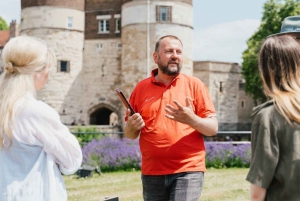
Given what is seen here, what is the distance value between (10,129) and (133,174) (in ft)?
31.7

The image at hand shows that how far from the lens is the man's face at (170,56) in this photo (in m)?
4.75

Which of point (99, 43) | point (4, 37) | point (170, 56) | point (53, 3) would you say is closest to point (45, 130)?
point (170, 56)

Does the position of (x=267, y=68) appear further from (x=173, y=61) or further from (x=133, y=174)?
(x=133, y=174)

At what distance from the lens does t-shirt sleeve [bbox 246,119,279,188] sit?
283 centimetres

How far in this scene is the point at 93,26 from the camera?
37.6 meters

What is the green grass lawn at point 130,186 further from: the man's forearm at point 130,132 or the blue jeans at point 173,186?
the blue jeans at point 173,186

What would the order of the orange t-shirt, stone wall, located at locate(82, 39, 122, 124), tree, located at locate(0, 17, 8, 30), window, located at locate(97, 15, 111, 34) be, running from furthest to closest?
tree, located at locate(0, 17, 8, 30)
window, located at locate(97, 15, 111, 34)
stone wall, located at locate(82, 39, 122, 124)
the orange t-shirt

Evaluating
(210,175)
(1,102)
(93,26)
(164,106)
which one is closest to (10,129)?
(1,102)

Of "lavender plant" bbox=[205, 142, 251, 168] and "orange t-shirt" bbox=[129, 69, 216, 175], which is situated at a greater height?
"orange t-shirt" bbox=[129, 69, 216, 175]

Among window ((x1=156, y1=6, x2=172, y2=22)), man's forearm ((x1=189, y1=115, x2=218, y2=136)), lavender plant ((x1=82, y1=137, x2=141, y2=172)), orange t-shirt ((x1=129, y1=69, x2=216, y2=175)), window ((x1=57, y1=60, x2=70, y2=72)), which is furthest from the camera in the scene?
window ((x1=57, y1=60, x2=70, y2=72))

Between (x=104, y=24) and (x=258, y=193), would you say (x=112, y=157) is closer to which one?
(x=258, y=193)

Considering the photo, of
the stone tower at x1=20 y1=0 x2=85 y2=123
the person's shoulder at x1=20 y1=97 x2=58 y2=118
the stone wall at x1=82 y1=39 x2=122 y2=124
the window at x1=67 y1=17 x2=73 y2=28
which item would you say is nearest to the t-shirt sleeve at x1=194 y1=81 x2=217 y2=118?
the person's shoulder at x1=20 y1=97 x2=58 y2=118

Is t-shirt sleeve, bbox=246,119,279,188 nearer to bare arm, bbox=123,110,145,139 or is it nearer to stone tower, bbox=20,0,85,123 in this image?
bare arm, bbox=123,110,145,139

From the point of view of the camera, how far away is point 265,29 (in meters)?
37.1
